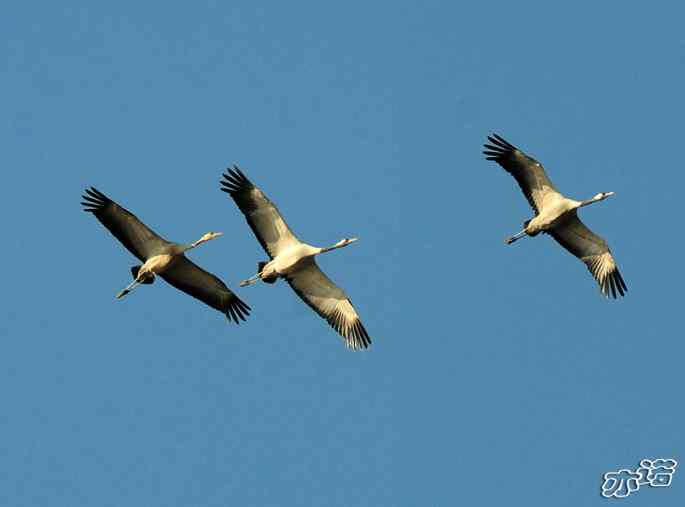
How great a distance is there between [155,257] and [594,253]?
34.9 feet

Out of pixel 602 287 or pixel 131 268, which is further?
pixel 602 287

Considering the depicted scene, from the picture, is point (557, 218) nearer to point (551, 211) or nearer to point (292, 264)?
point (551, 211)

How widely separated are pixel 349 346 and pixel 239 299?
2.94 metres

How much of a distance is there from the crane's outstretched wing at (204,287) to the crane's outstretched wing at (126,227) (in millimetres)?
686

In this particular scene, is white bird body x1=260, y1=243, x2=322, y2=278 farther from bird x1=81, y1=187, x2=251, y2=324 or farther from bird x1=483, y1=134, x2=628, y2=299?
bird x1=483, y1=134, x2=628, y2=299

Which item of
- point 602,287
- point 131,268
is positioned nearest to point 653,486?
point 602,287

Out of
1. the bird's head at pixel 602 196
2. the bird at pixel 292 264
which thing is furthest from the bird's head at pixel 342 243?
the bird's head at pixel 602 196

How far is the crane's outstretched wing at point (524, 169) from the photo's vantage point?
3788 cm

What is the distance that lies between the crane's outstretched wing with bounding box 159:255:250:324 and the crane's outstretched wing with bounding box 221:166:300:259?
1.55 m

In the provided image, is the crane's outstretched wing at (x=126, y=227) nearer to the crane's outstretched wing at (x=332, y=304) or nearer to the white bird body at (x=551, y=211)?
the crane's outstretched wing at (x=332, y=304)

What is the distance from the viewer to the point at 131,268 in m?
36.5

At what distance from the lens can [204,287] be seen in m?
37.6

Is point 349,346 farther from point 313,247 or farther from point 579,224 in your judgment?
point 579,224

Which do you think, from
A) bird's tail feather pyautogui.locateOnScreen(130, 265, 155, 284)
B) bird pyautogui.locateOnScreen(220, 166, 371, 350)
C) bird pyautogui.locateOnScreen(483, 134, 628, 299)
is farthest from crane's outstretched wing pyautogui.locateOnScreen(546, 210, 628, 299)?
bird's tail feather pyautogui.locateOnScreen(130, 265, 155, 284)
